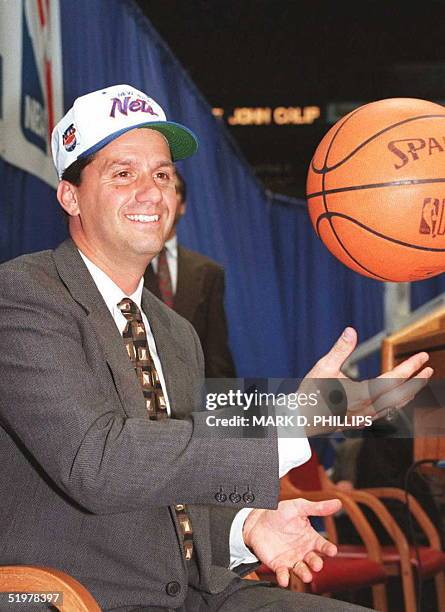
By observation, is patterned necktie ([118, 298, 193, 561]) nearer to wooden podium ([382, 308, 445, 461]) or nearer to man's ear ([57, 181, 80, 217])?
man's ear ([57, 181, 80, 217])

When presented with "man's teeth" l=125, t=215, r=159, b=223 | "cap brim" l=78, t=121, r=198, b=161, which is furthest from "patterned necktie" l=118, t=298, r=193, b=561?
"cap brim" l=78, t=121, r=198, b=161

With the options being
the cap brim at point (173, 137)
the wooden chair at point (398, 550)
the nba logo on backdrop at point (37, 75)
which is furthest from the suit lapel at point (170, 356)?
the wooden chair at point (398, 550)

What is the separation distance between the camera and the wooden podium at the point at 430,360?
128cm

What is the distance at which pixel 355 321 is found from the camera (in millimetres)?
5371

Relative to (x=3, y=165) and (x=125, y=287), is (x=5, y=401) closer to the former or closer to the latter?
(x=125, y=287)

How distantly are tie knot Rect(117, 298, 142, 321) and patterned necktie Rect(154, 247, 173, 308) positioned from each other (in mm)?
1484

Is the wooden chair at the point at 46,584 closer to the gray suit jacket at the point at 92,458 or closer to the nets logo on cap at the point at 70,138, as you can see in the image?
the gray suit jacket at the point at 92,458

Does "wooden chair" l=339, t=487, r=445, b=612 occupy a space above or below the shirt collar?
below

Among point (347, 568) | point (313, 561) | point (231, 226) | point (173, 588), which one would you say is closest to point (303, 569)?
point (313, 561)

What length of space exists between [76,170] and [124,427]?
454mm

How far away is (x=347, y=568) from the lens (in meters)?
2.38

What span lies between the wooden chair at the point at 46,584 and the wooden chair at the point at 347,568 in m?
1.18

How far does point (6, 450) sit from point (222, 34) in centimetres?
480

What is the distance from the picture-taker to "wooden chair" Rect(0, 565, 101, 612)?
1.08m
